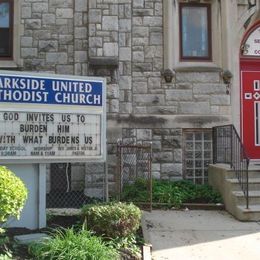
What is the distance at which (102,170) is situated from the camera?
1167 cm

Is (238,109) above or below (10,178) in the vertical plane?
above

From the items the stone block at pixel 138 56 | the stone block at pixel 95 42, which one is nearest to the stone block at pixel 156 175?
the stone block at pixel 138 56

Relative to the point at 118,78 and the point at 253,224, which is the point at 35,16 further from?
the point at 253,224

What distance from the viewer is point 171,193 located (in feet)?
35.8

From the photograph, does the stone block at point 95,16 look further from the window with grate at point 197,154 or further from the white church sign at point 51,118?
the white church sign at point 51,118

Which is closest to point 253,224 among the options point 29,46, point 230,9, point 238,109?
point 238,109

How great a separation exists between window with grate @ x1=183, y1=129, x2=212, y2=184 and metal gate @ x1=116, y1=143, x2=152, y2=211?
1020mm

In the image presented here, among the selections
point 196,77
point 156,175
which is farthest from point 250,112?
point 156,175

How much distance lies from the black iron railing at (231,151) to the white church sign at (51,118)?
10.3ft

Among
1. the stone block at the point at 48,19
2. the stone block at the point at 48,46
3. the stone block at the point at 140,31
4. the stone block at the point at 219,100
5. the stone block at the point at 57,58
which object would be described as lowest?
the stone block at the point at 219,100

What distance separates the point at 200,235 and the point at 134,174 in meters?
3.49

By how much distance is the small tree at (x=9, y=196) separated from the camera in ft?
19.9

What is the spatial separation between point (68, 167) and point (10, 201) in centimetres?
574

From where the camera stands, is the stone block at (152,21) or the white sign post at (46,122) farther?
the stone block at (152,21)
